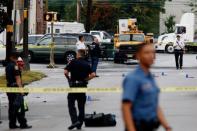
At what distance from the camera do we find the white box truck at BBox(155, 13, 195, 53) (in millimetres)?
62612

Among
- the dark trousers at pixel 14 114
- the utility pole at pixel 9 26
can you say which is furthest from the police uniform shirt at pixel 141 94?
the utility pole at pixel 9 26

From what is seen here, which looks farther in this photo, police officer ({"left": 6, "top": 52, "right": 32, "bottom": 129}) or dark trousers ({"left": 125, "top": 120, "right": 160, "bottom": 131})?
police officer ({"left": 6, "top": 52, "right": 32, "bottom": 129})

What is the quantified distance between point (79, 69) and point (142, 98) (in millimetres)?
6638

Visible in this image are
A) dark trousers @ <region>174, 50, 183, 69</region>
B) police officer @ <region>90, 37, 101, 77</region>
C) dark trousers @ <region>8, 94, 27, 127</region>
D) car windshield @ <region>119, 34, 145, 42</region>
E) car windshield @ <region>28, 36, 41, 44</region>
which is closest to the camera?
dark trousers @ <region>8, 94, 27, 127</region>

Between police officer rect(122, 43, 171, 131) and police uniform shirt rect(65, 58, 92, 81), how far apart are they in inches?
254

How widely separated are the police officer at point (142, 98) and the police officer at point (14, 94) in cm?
677

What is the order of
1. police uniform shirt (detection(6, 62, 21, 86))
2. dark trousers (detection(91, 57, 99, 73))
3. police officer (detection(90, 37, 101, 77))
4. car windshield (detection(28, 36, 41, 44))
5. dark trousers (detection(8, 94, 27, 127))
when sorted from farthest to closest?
1. car windshield (detection(28, 36, 41, 44))
2. police officer (detection(90, 37, 101, 77))
3. dark trousers (detection(91, 57, 99, 73))
4. dark trousers (detection(8, 94, 27, 127))
5. police uniform shirt (detection(6, 62, 21, 86))

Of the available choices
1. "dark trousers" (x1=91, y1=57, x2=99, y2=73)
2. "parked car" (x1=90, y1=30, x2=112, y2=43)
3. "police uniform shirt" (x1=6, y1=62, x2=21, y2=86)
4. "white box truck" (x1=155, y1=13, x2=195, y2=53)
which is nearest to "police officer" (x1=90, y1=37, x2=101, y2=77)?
"dark trousers" (x1=91, y1=57, x2=99, y2=73)

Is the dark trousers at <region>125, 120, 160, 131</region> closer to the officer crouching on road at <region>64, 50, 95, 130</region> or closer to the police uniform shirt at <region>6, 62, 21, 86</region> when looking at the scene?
the officer crouching on road at <region>64, 50, 95, 130</region>

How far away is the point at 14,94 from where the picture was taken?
14.9m

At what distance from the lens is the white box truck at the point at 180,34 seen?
62.6m

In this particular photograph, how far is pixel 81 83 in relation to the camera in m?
14.5

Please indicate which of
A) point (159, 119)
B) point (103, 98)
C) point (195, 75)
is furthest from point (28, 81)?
point (159, 119)

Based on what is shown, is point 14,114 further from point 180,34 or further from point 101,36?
point 180,34
